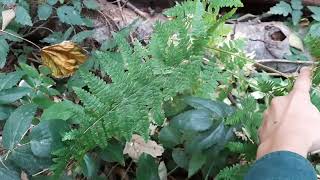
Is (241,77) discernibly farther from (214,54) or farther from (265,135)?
(265,135)

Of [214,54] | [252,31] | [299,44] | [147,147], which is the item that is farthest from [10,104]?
[299,44]

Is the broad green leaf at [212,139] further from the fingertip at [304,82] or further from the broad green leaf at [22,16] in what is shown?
the broad green leaf at [22,16]

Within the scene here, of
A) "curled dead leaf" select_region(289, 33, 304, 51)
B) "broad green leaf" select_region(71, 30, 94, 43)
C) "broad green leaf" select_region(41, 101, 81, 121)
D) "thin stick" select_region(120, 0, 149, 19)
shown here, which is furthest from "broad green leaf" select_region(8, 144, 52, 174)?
"curled dead leaf" select_region(289, 33, 304, 51)

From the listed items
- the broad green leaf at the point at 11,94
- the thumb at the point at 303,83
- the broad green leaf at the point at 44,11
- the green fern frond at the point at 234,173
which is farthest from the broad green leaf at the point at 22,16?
the thumb at the point at 303,83

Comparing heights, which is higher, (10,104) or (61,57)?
(10,104)

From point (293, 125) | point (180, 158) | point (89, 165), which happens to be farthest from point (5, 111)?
point (293, 125)

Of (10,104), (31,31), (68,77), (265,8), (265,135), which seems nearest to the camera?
(265,135)
